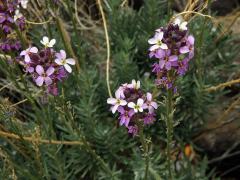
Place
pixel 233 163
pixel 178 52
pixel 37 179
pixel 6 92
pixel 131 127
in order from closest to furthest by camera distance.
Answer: pixel 178 52 → pixel 131 127 → pixel 37 179 → pixel 233 163 → pixel 6 92

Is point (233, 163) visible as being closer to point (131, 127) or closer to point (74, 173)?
point (74, 173)

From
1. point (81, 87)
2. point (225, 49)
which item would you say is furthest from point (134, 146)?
point (225, 49)

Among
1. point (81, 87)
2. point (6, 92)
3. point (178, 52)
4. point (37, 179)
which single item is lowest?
point (37, 179)

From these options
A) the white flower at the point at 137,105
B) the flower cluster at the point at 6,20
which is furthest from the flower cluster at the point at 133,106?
the flower cluster at the point at 6,20

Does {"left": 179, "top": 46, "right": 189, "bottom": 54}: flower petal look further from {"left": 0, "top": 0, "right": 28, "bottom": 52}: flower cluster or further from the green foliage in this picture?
the green foliage

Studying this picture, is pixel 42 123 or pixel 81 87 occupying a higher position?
pixel 81 87

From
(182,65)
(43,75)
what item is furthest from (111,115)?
(182,65)

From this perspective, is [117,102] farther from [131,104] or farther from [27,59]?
[27,59]
